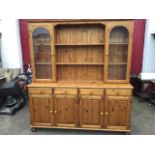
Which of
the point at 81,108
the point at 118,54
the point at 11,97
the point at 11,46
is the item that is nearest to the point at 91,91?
the point at 81,108

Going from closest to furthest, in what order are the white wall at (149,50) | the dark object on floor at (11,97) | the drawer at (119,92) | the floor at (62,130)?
the drawer at (119,92)
the floor at (62,130)
the dark object on floor at (11,97)
the white wall at (149,50)

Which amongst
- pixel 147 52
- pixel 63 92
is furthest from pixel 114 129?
pixel 147 52

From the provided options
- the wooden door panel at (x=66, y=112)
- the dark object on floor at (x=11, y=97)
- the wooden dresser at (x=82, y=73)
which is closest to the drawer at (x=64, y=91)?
the wooden dresser at (x=82, y=73)

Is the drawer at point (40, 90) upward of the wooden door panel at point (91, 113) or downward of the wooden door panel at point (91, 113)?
upward

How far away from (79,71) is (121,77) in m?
0.74

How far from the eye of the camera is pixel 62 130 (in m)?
2.63

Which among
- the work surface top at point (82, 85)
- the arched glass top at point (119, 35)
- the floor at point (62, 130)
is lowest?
the floor at point (62, 130)

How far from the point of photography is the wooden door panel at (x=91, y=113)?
7.88ft

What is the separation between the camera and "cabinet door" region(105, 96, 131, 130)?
2334mm

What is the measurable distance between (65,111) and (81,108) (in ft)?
0.89

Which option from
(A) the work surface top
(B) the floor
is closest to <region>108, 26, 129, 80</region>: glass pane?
(A) the work surface top

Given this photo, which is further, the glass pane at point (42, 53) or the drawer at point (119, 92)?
the glass pane at point (42, 53)

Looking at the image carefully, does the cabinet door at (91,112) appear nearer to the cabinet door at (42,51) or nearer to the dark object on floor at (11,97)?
the cabinet door at (42,51)
